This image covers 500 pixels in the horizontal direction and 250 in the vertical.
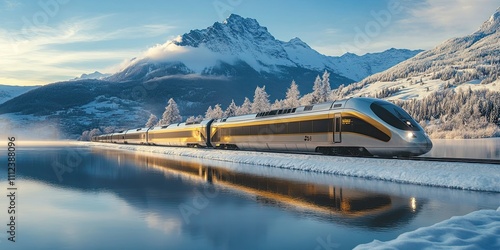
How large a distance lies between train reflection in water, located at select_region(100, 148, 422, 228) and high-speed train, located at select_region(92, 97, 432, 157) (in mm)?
6522

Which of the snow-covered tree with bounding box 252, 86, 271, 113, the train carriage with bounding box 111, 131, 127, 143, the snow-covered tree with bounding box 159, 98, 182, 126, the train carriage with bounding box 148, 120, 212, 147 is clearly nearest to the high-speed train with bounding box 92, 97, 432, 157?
the train carriage with bounding box 148, 120, 212, 147

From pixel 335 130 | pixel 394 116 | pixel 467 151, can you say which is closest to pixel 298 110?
pixel 335 130

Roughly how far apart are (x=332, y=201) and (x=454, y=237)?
5.73 metres

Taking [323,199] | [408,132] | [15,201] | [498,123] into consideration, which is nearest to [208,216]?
[323,199]

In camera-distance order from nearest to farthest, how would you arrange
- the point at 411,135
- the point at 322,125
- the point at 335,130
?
the point at 411,135 → the point at 335,130 → the point at 322,125

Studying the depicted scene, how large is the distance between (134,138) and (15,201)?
6895 centimetres

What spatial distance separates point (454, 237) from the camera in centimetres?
886

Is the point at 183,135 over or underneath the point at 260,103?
underneath

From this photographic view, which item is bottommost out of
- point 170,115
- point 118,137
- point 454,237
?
point 454,237

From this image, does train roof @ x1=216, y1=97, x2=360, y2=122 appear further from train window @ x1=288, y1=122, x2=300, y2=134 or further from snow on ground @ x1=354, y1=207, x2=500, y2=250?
snow on ground @ x1=354, y1=207, x2=500, y2=250

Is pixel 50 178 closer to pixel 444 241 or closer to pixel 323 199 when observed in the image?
pixel 323 199

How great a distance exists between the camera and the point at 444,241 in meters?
8.62

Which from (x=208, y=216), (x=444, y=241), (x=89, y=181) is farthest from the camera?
(x=89, y=181)

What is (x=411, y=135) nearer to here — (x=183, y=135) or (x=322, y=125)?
(x=322, y=125)
